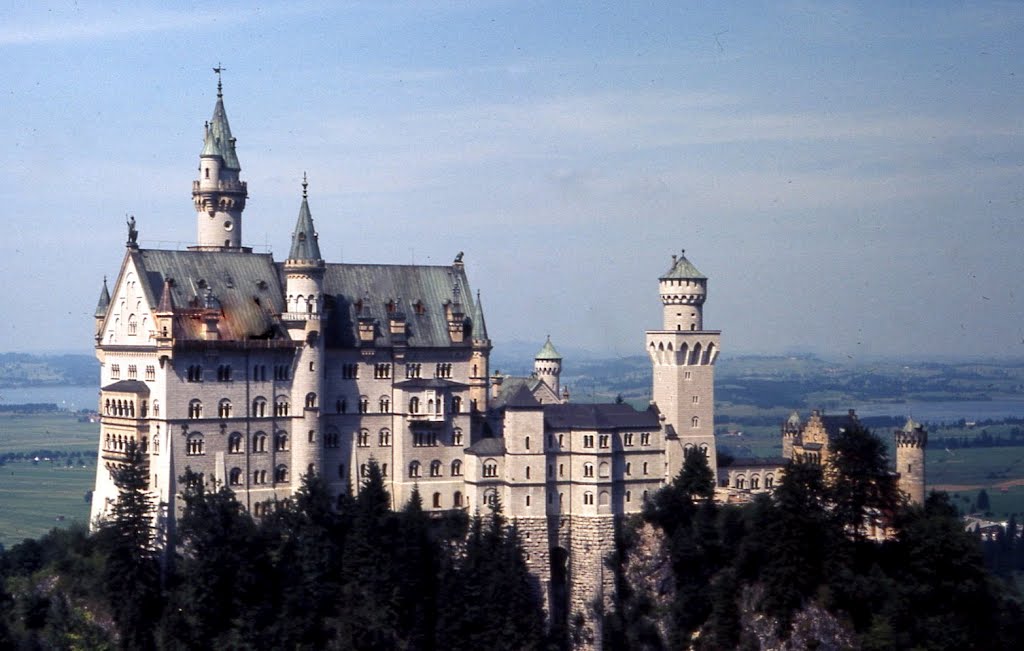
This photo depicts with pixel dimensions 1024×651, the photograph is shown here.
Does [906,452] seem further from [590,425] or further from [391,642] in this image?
[391,642]

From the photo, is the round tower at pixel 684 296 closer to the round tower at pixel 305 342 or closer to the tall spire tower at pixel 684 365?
the tall spire tower at pixel 684 365

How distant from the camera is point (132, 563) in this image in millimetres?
101562

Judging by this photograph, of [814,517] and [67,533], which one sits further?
[67,533]

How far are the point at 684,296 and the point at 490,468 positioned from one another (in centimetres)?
2001

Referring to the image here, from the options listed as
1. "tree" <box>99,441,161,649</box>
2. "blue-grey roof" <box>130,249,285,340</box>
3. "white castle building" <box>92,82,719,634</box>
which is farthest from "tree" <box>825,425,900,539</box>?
"tree" <box>99,441,161,649</box>

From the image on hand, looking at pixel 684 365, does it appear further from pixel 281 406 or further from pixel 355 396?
pixel 281 406

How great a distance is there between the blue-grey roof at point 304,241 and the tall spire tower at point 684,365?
27084 millimetres

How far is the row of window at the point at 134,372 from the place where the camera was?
4183 inches

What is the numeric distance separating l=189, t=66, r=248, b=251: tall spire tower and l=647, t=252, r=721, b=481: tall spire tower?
33.2 metres

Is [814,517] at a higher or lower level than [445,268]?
lower

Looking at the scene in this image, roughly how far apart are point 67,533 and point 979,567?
6432 cm

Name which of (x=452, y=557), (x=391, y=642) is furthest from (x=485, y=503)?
(x=391, y=642)

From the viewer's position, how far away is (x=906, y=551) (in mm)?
107000

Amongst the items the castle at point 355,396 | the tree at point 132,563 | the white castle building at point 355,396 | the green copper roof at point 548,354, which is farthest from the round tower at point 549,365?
the tree at point 132,563
